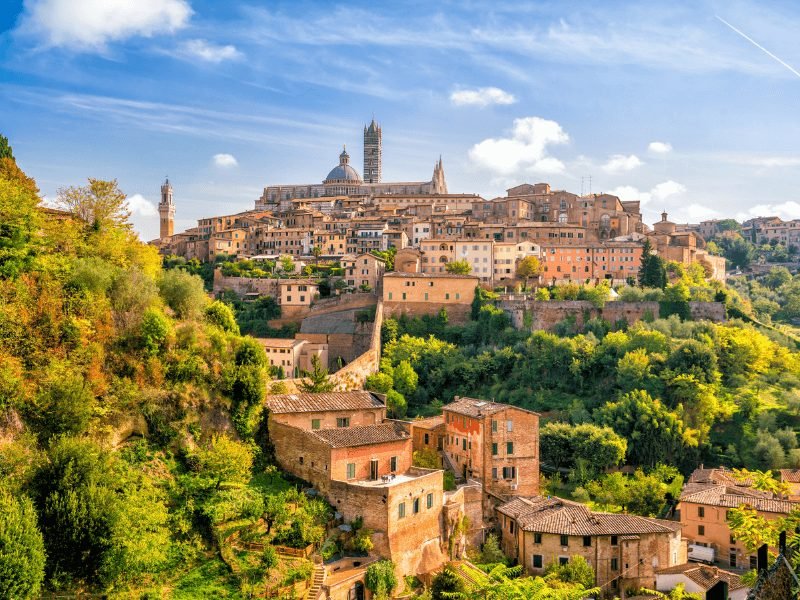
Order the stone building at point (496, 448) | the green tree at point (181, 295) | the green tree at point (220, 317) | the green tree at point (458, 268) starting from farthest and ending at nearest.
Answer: the green tree at point (458, 268) < the stone building at point (496, 448) < the green tree at point (220, 317) < the green tree at point (181, 295)

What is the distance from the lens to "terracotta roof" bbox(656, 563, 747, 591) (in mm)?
23875

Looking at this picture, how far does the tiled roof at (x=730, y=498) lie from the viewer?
89.8ft

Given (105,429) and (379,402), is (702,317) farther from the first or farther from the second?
(105,429)

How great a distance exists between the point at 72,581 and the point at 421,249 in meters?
43.7

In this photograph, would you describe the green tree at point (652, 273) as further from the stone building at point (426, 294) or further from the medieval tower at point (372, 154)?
the medieval tower at point (372, 154)

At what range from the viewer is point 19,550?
1551cm

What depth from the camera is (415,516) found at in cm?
2405

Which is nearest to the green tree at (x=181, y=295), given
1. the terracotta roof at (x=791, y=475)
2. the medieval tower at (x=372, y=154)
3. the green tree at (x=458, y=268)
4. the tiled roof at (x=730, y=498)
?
the tiled roof at (x=730, y=498)

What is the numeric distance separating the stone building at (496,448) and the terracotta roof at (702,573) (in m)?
6.57

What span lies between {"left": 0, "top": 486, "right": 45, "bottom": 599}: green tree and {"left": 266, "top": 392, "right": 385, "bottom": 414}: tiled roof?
1047 cm

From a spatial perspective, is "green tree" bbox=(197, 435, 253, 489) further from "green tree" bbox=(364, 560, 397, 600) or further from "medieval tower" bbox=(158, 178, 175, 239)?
"medieval tower" bbox=(158, 178, 175, 239)

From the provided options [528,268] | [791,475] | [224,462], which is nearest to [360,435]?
[224,462]

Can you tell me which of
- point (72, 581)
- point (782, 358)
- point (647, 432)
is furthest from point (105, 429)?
point (782, 358)

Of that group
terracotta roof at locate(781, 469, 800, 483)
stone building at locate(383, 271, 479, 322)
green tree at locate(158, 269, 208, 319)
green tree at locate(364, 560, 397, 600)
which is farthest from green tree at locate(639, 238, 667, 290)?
green tree at locate(364, 560, 397, 600)
